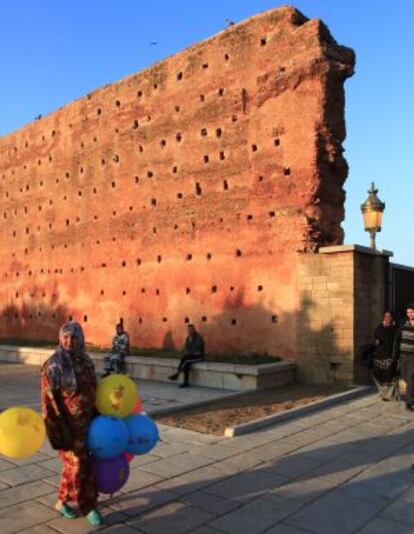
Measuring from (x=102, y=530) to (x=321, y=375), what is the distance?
6.93m

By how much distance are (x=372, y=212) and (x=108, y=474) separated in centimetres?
817

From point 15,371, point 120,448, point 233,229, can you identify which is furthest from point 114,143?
point 120,448

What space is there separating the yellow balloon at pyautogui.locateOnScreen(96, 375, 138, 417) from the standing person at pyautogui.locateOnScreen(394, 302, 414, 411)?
4715 millimetres

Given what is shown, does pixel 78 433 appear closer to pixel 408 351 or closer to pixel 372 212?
pixel 408 351

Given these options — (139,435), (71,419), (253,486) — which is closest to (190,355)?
(253,486)

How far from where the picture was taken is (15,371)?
1325 cm

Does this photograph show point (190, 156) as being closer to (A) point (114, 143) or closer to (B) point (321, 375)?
(A) point (114, 143)

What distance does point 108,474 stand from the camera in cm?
407

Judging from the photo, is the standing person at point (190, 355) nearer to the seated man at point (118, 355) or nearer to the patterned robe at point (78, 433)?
the seated man at point (118, 355)

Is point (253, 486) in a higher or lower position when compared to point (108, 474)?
lower

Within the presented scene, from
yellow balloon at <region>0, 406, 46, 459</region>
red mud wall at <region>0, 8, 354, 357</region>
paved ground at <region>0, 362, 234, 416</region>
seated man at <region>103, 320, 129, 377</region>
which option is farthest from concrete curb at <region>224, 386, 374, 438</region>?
seated man at <region>103, 320, 129, 377</region>

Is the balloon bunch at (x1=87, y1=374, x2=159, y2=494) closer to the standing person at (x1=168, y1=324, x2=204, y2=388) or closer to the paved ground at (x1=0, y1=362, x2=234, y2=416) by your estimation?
the paved ground at (x1=0, y1=362, x2=234, y2=416)

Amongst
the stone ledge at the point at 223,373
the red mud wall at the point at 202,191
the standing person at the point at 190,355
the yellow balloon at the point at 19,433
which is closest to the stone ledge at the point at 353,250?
the red mud wall at the point at 202,191

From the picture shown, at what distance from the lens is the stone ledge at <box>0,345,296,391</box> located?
968 centimetres
